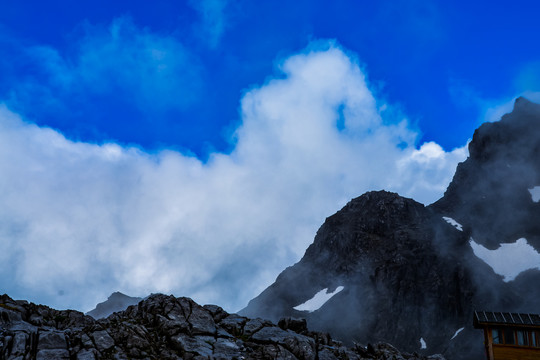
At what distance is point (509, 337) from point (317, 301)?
143 meters

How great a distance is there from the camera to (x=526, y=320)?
4619 centimetres

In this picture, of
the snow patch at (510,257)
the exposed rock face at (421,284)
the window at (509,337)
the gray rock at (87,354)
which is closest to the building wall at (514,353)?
the window at (509,337)

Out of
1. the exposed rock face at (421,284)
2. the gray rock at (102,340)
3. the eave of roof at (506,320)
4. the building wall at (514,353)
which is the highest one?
the exposed rock face at (421,284)

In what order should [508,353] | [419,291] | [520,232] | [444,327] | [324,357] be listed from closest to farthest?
[508,353] < [324,357] < [444,327] < [419,291] < [520,232]

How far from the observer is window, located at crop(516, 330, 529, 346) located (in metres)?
45.4

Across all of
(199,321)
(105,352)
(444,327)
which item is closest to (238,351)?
(199,321)

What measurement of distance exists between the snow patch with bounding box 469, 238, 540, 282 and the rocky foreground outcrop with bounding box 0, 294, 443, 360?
123711mm

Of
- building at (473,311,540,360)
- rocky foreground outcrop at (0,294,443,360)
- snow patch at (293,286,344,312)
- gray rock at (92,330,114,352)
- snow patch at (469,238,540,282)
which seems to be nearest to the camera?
rocky foreground outcrop at (0,294,443,360)

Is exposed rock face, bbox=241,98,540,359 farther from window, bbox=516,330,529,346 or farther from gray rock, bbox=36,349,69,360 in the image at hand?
gray rock, bbox=36,349,69,360

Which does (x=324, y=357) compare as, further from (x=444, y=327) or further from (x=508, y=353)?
(x=444, y=327)

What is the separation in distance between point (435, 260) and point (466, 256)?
1137 centimetres

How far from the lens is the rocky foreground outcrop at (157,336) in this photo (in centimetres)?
4062

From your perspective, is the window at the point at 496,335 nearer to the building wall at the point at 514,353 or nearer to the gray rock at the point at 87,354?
the building wall at the point at 514,353

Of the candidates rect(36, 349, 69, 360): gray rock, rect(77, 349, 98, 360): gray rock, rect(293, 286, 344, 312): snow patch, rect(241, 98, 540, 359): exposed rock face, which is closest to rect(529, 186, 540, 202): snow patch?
rect(241, 98, 540, 359): exposed rock face
